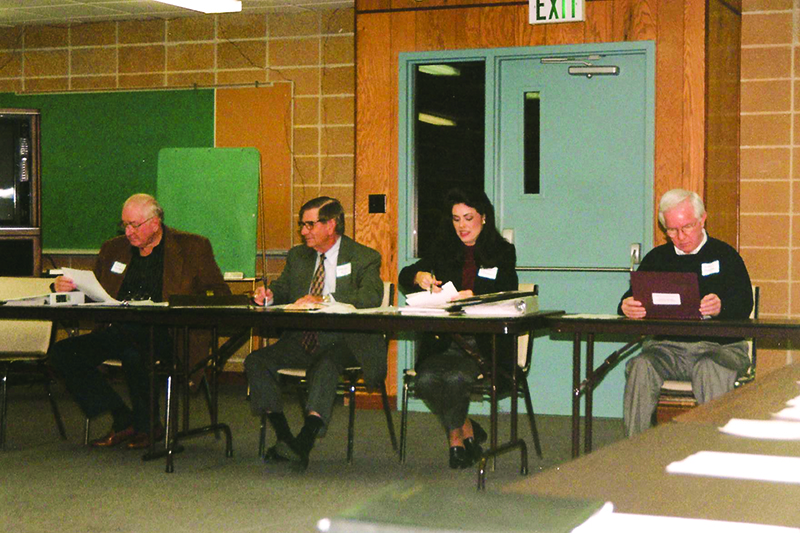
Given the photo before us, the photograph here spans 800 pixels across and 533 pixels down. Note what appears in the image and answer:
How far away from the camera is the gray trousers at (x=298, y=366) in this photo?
413 cm

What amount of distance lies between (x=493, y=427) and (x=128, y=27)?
4896mm

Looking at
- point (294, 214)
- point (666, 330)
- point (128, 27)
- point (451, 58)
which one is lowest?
point (666, 330)

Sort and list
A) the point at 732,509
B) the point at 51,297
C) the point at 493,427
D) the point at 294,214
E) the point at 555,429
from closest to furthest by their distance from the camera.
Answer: the point at 732,509 < the point at 493,427 < the point at 51,297 < the point at 555,429 < the point at 294,214

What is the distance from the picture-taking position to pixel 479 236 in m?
4.40

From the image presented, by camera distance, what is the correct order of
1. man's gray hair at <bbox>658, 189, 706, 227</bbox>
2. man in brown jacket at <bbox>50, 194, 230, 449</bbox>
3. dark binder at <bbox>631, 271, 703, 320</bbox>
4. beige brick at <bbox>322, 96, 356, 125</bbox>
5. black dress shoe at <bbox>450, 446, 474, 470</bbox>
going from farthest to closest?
beige brick at <bbox>322, 96, 356, 125</bbox> → man in brown jacket at <bbox>50, 194, 230, 449</bbox> → black dress shoe at <bbox>450, 446, 474, 470</bbox> → man's gray hair at <bbox>658, 189, 706, 227</bbox> → dark binder at <bbox>631, 271, 703, 320</bbox>

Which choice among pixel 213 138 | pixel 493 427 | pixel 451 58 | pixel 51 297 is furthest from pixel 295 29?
pixel 493 427

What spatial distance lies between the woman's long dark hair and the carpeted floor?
0.91 m

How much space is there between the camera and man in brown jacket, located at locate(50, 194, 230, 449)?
4.54 metres

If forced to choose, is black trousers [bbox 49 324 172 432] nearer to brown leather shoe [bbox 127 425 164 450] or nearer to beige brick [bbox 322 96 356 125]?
brown leather shoe [bbox 127 425 164 450]

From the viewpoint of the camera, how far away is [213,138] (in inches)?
280

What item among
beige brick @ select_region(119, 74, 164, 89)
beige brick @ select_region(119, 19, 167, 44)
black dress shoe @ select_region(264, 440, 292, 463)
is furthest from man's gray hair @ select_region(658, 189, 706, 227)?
beige brick @ select_region(119, 19, 167, 44)

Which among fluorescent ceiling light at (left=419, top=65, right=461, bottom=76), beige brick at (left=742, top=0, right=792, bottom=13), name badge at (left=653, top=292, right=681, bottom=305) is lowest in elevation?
name badge at (left=653, top=292, right=681, bottom=305)

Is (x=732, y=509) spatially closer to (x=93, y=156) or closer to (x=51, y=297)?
(x=51, y=297)

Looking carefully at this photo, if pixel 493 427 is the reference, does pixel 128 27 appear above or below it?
above
